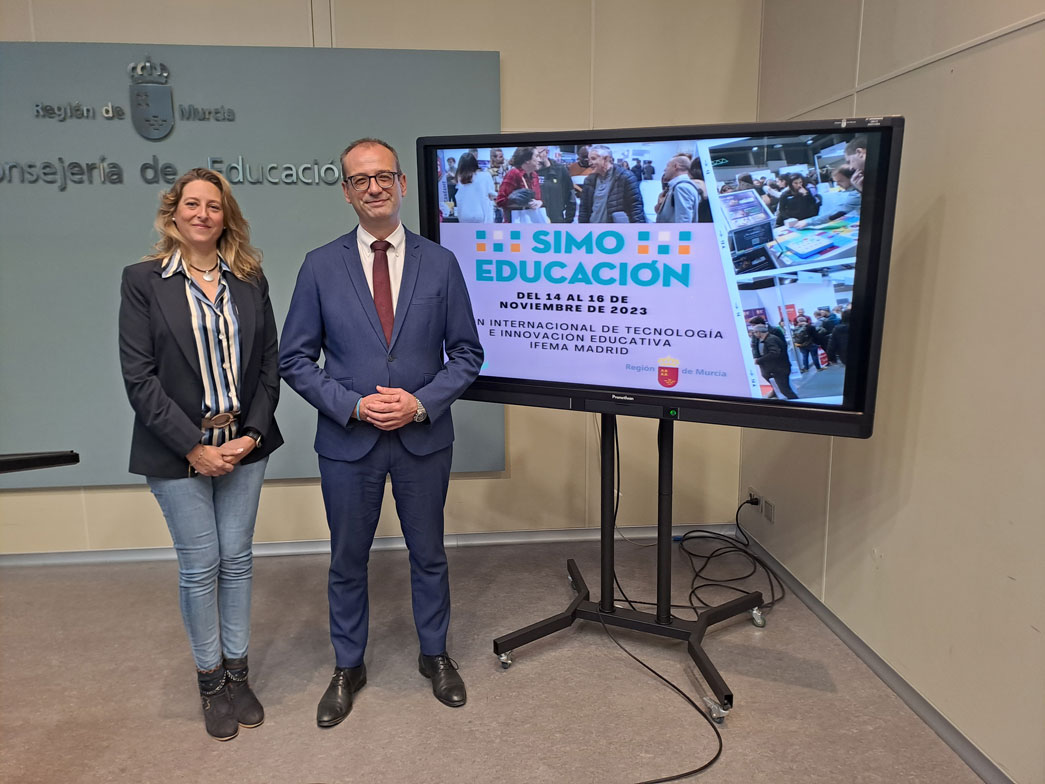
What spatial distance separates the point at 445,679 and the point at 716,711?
2.91ft

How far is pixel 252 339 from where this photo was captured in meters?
2.32

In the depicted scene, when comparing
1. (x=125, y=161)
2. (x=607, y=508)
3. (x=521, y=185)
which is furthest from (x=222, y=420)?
(x=125, y=161)

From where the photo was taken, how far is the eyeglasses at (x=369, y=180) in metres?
2.24

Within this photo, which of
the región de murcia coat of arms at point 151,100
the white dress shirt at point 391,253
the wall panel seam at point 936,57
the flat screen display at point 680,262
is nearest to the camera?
the wall panel seam at point 936,57

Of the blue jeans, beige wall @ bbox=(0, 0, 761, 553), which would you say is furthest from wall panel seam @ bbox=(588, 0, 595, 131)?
the blue jeans

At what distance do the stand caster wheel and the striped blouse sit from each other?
1.73 m

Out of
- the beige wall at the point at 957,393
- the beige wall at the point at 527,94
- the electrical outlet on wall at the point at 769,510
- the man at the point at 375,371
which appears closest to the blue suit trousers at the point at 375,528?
the man at the point at 375,371

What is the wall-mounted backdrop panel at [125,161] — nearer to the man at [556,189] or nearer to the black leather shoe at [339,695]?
the man at [556,189]

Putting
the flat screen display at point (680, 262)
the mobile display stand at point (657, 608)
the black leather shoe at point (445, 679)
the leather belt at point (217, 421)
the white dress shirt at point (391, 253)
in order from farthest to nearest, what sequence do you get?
the mobile display stand at point (657, 608) → the black leather shoe at point (445, 679) → the white dress shirt at point (391, 253) → the leather belt at point (217, 421) → the flat screen display at point (680, 262)

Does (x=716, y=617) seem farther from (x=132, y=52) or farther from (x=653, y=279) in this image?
(x=132, y=52)

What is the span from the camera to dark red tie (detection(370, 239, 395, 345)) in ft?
7.66

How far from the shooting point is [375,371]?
231 centimetres

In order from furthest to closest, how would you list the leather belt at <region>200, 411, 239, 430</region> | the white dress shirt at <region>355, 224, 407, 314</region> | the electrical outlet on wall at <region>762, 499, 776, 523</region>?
the electrical outlet on wall at <region>762, 499, 776, 523</region> < the white dress shirt at <region>355, 224, 407, 314</region> < the leather belt at <region>200, 411, 239, 430</region>

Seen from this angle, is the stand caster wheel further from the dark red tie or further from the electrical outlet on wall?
the dark red tie
